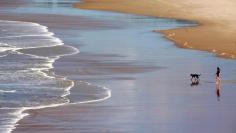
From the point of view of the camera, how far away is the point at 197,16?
47.7 meters

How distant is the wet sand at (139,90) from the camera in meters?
16.4

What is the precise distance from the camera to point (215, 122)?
16.6m

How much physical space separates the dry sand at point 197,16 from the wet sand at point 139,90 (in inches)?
39.3

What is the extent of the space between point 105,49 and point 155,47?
202 centimetres

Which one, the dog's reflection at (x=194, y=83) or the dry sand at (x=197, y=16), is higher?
the dog's reflection at (x=194, y=83)

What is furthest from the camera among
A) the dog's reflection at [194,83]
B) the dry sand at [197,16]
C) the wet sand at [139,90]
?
the dry sand at [197,16]

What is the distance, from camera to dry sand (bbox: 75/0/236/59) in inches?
1270

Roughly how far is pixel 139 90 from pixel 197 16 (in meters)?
27.1

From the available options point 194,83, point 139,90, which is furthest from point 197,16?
point 139,90

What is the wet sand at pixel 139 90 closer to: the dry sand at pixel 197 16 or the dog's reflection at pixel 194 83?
the dog's reflection at pixel 194 83

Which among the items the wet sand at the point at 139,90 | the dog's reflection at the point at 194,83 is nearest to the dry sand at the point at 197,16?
the wet sand at the point at 139,90

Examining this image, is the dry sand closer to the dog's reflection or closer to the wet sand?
the wet sand

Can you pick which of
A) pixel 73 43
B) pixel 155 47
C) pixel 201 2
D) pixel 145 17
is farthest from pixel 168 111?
pixel 201 2

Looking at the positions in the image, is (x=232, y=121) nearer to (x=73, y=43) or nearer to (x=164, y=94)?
(x=164, y=94)
